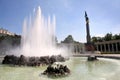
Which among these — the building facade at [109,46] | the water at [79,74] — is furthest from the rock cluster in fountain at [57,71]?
the building facade at [109,46]

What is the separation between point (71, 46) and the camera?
8600 cm

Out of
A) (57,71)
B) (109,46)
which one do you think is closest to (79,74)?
(57,71)

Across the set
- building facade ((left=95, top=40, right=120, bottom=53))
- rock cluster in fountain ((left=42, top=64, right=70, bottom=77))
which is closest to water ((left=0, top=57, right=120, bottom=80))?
rock cluster in fountain ((left=42, top=64, right=70, bottom=77))

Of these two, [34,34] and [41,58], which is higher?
[34,34]

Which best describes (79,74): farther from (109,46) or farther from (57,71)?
(109,46)

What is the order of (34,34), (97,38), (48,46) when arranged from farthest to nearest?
(97,38) → (48,46) → (34,34)

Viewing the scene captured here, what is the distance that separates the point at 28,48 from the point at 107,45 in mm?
53341

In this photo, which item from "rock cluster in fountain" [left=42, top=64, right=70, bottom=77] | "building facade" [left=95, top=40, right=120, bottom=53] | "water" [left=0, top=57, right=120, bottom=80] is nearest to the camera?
"water" [left=0, top=57, right=120, bottom=80]

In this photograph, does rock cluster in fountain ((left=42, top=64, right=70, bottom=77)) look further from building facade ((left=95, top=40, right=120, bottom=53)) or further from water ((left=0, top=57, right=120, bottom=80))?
building facade ((left=95, top=40, right=120, bottom=53))

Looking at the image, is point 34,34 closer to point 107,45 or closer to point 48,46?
point 48,46

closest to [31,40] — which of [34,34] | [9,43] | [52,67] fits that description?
[34,34]

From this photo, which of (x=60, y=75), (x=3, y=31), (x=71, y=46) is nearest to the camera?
(x=60, y=75)

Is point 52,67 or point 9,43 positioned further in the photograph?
point 9,43

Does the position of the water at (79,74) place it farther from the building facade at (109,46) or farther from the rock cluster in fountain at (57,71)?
the building facade at (109,46)
